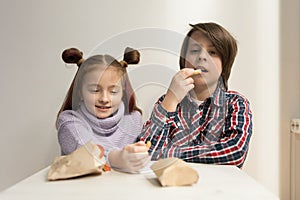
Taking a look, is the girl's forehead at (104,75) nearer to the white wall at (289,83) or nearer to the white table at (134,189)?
the white table at (134,189)

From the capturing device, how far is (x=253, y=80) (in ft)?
4.00

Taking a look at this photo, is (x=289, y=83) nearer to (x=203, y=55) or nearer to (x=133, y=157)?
(x=203, y=55)

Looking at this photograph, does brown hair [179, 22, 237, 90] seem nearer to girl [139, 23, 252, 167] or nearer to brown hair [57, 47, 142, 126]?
girl [139, 23, 252, 167]

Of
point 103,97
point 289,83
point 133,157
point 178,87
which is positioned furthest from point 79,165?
point 289,83

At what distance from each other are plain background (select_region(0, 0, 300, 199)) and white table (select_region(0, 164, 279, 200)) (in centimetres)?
50

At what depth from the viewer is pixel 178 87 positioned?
90 centimetres

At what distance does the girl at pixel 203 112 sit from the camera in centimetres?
90

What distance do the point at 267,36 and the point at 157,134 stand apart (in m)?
0.51

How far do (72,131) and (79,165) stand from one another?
0.83ft

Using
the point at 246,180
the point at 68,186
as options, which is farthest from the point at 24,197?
the point at 246,180

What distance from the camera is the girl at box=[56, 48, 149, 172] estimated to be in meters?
0.86

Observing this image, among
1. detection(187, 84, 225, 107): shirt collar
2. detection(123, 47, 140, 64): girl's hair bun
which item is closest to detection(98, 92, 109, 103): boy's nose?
detection(123, 47, 140, 64): girl's hair bun

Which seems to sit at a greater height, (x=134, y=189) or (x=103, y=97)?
(x=103, y=97)

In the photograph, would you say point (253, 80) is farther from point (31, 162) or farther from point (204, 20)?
point (31, 162)
